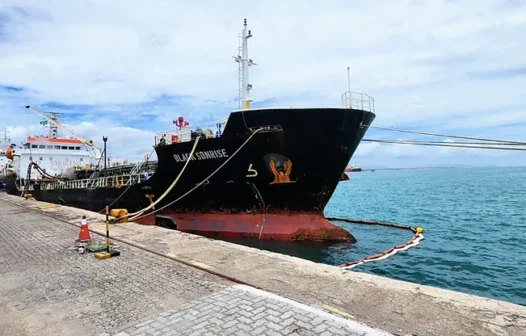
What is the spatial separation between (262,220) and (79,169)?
18570 mm

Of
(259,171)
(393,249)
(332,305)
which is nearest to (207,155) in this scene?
(259,171)

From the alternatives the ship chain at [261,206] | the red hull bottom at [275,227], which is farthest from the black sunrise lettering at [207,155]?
the red hull bottom at [275,227]

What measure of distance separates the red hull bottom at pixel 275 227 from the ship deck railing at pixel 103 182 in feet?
14.3

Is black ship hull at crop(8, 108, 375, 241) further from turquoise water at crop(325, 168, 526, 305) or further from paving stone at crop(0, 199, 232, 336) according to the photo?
paving stone at crop(0, 199, 232, 336)

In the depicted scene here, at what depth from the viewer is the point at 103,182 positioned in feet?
58.5

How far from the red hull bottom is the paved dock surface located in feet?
18.0

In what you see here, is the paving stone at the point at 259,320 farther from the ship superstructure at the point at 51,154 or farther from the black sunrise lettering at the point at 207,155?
the ship superstructure at the point at 51,154

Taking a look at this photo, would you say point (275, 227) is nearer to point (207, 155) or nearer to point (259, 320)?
point (207, 155)

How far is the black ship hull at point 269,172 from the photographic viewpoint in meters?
10.9

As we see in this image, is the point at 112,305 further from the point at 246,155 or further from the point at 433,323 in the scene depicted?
the point at 246,155

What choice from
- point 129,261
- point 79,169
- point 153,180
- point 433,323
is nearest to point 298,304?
point 433,323

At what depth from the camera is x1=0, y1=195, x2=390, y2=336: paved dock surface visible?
3.37m

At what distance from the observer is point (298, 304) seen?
12.5 feet

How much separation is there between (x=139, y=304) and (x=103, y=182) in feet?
50.7
